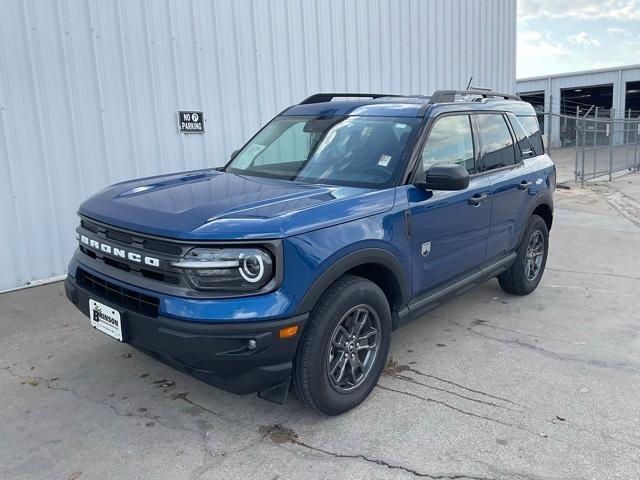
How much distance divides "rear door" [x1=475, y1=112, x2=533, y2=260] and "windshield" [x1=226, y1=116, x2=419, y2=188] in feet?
3.31

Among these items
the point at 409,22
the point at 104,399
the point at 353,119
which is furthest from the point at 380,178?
the point at 409,22

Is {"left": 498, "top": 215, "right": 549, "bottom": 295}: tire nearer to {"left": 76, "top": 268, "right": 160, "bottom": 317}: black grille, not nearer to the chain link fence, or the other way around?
{"left": 76, "top": 268, "right": 160, "bottom": 317}: black grille

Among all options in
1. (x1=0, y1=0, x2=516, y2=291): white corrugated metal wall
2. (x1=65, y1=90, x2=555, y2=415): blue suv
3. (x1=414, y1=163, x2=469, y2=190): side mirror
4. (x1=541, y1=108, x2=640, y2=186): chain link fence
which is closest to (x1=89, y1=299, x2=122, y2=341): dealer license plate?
(x1=65, y1=90, x2=555, y2=415): blue suv

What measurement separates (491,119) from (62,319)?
4.10m

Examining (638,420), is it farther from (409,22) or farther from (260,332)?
(409,22)

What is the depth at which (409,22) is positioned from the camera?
1041cm

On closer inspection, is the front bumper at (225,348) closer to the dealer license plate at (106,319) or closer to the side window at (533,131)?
the dealer license plate at (106,319)

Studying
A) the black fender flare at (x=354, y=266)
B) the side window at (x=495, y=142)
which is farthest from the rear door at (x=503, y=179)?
the black fender flare at (x=354, y=266)

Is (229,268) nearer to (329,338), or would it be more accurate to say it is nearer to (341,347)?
(329,338)

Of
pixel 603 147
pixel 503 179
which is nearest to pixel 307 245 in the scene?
pixel 503 179

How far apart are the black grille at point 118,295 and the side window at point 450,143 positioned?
199 cm

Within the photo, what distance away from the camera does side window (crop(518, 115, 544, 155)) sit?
532 cm

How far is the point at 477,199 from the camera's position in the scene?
165 inches

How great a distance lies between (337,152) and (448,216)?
0.90 m
